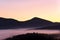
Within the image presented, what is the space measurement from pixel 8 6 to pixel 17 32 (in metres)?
0.22

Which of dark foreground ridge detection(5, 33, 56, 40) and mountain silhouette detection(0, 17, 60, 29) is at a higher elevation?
mountain silhouette detection(0, 17, 60, 29)

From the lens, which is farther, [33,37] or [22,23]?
[22,23]

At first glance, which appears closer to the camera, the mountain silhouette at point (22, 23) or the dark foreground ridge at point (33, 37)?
the dark foreground ridge at point (33, 37)

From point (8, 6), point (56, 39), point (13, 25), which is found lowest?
point (56, 39)

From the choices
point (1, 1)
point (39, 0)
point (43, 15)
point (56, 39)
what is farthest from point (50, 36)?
point (1, 1)

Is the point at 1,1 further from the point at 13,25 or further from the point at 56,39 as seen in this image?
the point at 56,39

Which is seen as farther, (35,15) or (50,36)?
(35,15)

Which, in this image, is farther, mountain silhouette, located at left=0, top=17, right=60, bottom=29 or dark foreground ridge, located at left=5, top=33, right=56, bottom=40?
mountain silhouette, located at left=0, top=17, right=60, bottom=29

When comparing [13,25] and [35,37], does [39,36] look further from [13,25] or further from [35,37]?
[13,25]

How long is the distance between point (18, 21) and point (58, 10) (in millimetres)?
311

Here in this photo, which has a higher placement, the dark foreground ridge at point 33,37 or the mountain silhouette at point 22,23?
the mountain silhouette at point 22,23

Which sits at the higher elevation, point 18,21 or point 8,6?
point 8,6

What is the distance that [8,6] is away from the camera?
4.20ft

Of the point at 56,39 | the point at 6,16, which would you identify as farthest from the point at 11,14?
the point at 56,39
